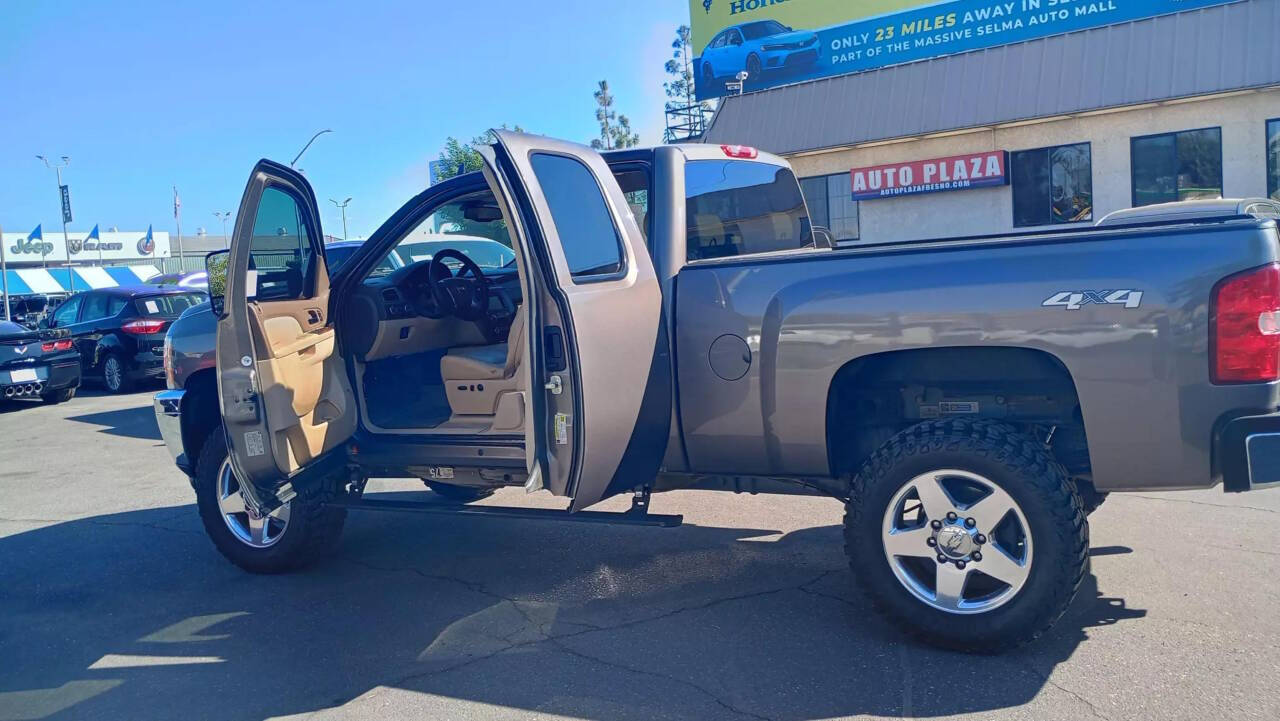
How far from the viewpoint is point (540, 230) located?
4.00 m

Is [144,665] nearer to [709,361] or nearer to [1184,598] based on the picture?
[709,361]

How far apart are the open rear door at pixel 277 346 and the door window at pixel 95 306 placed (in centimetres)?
1226

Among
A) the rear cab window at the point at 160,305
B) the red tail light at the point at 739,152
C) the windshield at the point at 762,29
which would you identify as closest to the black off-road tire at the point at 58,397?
the rear cab window at the point at 160,305

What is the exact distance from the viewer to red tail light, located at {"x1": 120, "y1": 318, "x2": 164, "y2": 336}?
49.1 feet

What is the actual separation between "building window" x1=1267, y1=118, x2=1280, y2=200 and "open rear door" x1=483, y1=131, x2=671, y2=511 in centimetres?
1821

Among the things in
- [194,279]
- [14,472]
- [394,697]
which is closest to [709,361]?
[394,697]

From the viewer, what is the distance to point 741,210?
5.14 meters

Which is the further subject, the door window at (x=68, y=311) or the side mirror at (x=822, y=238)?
the door window at (x=68, y=311)

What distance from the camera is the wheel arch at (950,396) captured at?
3977 mm

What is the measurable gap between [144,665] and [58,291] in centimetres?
5228

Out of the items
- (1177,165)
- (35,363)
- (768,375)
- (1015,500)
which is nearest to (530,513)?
(768,375)

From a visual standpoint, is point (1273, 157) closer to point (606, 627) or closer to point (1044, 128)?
point (1044, 128)

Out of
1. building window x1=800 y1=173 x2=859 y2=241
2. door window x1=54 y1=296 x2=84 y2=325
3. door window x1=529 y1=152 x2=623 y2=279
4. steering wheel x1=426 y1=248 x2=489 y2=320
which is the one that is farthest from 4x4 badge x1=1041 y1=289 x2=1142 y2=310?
building window x1=800 y1=173 x2=859 y2=241

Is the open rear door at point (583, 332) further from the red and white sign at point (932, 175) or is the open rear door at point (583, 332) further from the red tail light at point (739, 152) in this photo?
the red and white sign at point (932, 175)
